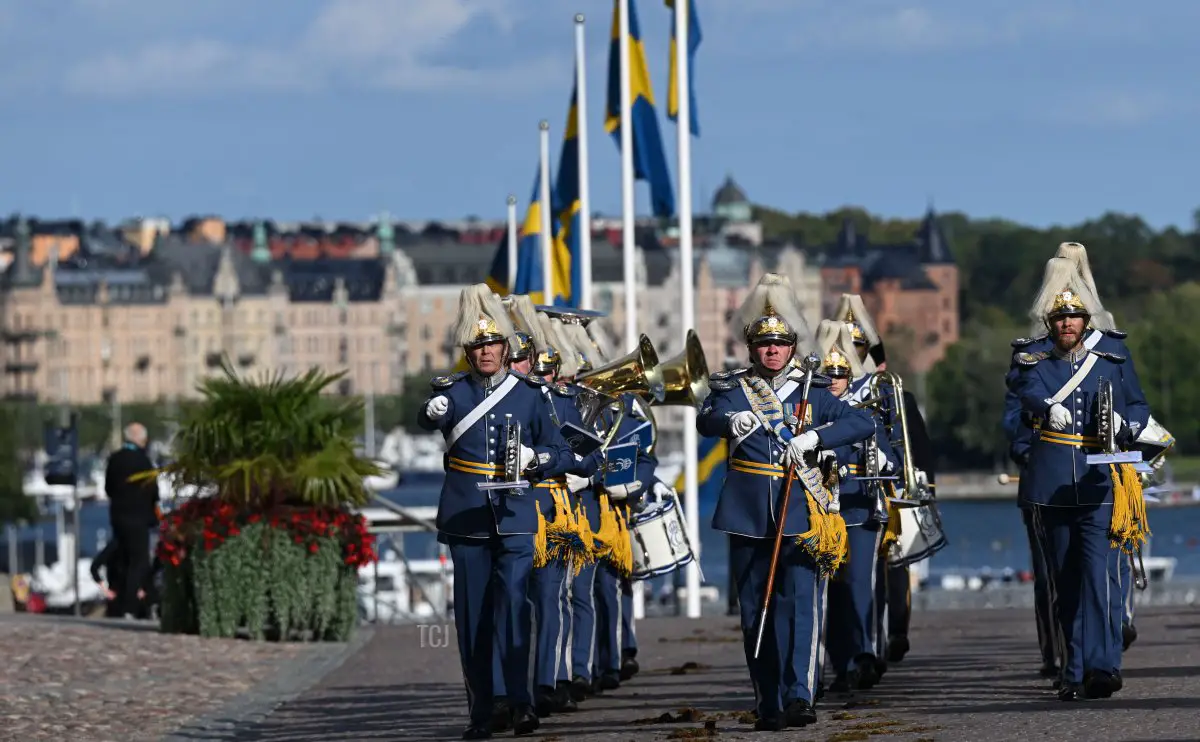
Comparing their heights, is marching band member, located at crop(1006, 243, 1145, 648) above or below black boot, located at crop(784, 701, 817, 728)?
above

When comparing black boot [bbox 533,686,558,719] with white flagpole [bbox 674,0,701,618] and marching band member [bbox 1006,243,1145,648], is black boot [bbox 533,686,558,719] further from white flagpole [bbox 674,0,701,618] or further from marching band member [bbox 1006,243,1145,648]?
white flagpole [bbox 674,0,701,618]

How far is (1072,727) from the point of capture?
1330 centimetres

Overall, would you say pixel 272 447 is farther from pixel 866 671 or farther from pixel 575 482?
pixel 575 482

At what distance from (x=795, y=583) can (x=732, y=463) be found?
560 millimetres

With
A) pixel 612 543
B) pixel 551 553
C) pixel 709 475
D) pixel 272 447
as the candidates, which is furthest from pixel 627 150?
pixel 551 553

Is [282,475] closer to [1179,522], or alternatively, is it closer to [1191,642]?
[1191,642]

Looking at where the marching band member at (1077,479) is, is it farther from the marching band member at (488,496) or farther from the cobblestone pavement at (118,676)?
the cobblestone pavement at (118,676)

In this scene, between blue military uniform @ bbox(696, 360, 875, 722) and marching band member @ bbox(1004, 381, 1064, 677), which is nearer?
blue military uniform @ bbox(696, 360, 875, 722)

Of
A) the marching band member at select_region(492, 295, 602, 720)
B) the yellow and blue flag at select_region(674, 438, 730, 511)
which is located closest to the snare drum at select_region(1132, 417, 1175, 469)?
the marching band member at select_region(492, 295, 602, 720)

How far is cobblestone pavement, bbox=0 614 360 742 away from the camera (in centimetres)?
1641

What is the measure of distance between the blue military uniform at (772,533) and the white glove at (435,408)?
1.07m

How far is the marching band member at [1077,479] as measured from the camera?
48.0 ft

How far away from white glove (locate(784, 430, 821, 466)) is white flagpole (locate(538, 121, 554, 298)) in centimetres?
2372

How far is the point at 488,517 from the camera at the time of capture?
14.7 m
